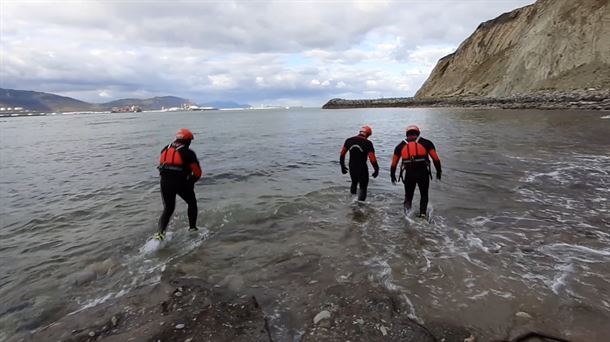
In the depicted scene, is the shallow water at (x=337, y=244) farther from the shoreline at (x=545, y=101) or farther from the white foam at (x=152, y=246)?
the shoreline at (x=545, y=101)

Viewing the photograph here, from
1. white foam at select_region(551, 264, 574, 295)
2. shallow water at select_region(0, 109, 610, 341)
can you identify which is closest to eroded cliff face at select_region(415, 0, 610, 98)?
shallow water at select_region(0, 109, 610, 341)

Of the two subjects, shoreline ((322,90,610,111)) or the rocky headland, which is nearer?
shoreline ((322,90,610,111))

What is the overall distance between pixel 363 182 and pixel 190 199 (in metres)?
4.77

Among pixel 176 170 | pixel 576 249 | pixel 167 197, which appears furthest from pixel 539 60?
pixel 167 197

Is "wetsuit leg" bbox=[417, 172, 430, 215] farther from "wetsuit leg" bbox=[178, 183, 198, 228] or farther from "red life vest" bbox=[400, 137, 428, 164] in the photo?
"wetsuit leg" bbox=[178, 183, 198, 228]

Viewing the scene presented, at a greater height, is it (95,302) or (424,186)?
(424,186)

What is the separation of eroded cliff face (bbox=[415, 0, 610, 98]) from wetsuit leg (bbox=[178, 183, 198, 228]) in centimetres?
6091

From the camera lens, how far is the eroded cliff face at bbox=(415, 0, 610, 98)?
54812 mm

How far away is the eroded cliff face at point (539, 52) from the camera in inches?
2158

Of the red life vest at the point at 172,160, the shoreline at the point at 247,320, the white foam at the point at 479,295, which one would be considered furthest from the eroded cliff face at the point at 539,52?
the red life vest at the point at 172,160

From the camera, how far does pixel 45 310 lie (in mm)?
5191

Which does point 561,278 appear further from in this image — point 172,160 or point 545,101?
point 545,101

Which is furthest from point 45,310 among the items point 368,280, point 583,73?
point 583,73

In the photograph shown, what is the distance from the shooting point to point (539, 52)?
62.6 meters
